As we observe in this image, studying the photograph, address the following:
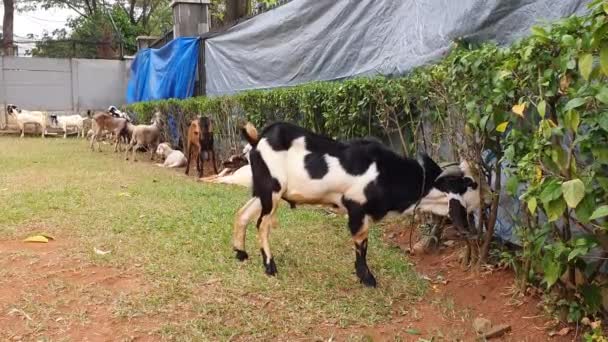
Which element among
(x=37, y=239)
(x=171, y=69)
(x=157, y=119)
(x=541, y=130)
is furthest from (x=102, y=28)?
(x=541, y=130)

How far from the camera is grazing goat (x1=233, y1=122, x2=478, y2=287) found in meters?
3.40

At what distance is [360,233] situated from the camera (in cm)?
342

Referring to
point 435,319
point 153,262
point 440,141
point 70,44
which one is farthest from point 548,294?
point 70,44

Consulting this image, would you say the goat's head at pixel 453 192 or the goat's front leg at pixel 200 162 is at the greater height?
the goat's head at pixel 453 192

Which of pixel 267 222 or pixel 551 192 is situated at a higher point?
pixel 551 192

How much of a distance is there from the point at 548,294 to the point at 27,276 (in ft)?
9.94

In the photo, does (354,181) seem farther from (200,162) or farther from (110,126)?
(110,126)

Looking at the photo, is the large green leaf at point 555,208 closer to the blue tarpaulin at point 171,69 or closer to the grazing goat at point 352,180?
the grazing goat at point 352,180

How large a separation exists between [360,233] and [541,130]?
4.72 feet

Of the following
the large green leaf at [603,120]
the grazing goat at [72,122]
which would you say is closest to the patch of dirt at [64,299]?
the large green leaf at [603,120]

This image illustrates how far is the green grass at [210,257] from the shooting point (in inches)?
116

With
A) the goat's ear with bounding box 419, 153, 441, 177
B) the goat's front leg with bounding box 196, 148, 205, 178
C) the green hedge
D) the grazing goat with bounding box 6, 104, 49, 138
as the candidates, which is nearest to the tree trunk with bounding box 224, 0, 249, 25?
the goat's front leg with bounding box 196, 148, 205, 178

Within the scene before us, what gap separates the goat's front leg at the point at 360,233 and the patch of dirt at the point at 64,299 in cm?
127

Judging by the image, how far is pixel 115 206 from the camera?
5613 mm
